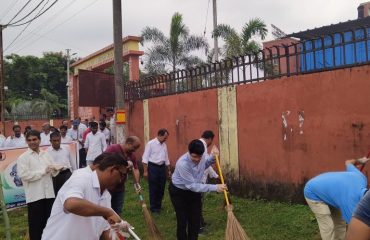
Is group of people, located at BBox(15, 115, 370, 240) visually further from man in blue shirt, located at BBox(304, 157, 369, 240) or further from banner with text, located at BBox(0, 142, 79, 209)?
banner with text, located at BBox(0, 142, 79, 209)

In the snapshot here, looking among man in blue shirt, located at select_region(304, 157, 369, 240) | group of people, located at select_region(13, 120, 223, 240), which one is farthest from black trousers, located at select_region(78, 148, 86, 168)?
man in blue shirt, located at select_region(304, 157, 369, 240)

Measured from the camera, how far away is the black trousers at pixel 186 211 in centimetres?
539

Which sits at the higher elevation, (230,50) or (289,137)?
(230,50)

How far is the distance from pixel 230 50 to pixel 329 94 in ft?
32.9

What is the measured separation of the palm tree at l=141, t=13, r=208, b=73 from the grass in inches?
467

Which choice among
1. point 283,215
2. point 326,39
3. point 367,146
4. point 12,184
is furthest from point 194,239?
point 12,184

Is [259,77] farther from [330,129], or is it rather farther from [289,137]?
[330,129]

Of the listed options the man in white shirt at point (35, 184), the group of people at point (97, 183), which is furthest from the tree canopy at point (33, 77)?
the man in white shirt at point (35, 184)

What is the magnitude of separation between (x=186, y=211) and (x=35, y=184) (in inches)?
73.1

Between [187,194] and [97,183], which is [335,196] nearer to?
[187,194]

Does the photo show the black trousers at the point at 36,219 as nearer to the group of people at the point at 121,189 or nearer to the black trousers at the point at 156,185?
the group of people at the point at 121,189

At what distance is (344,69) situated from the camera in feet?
21.6

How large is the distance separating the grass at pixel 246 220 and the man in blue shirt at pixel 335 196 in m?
1.40

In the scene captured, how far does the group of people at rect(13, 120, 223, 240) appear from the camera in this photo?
115 inches
